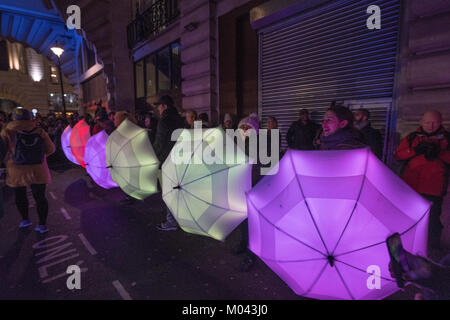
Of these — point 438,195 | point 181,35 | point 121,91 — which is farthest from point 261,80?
point 121,91

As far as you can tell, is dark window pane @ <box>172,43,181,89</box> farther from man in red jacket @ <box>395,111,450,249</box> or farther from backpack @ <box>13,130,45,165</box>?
man in red jacket @ <box>395,111,450,249</box>

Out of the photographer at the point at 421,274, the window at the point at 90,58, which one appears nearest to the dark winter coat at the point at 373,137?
the photographer at the point at 421,274

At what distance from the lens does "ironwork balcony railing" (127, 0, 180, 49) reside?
35.1ft

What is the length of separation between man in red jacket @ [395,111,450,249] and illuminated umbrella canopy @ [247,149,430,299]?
7.27 feet

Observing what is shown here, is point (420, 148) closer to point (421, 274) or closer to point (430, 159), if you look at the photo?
point (430, 159)

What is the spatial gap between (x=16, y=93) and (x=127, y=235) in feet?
140

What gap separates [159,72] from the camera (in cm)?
1252

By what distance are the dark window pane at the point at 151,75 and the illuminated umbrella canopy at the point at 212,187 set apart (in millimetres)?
10871

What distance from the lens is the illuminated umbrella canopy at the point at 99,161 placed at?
5270mm

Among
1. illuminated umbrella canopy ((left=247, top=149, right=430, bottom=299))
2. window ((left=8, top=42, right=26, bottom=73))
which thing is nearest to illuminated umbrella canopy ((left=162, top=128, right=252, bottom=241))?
illuminated umbrella canopy ((left=247, top=149, right=430, bottom=299))

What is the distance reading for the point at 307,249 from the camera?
77.4 inches

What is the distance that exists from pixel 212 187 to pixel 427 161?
3387 millimetres

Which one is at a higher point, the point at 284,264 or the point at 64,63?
the point at 64,63

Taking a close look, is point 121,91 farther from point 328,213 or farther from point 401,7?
point 328,213
